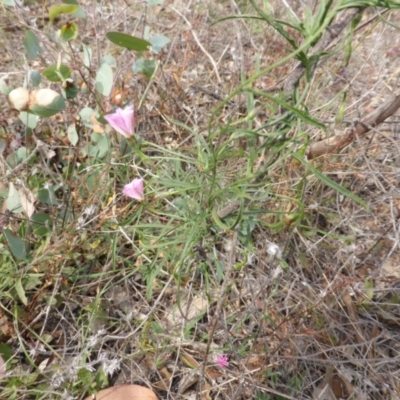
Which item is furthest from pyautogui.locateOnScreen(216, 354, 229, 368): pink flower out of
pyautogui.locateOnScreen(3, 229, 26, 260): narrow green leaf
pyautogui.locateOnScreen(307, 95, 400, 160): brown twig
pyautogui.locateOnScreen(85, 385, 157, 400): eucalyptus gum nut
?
pyautogui.locateOnScreen(307, 95, 400, 160): brown twig

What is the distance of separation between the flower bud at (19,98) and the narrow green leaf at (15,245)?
0.32 m

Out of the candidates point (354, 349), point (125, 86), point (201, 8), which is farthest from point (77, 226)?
point (201, 8)

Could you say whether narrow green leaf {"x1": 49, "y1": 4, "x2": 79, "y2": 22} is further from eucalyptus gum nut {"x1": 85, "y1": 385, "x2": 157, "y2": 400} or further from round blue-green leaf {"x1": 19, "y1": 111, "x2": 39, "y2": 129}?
eucalyptus gum nut {"x1": 85, "y1": 385, "x2": 157, "y2": 400}

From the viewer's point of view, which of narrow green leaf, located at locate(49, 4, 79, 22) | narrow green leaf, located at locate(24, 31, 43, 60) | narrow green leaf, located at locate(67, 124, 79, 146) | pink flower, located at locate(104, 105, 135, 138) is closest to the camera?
pink flower, located at locate(104, 105, 135, 138)

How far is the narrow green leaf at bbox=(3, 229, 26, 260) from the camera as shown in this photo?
1.21m

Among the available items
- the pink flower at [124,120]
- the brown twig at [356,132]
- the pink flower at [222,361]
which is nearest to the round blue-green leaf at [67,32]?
the pink flower at [124,120]

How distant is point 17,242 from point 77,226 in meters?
0.16

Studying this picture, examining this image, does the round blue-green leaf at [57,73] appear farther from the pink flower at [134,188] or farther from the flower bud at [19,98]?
the pink flower at [134,188]

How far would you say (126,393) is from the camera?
1.21 meters

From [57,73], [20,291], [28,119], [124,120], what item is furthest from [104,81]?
[20,291]

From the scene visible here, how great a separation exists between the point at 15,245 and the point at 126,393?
1.56 ft

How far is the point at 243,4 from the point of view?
7.71ft

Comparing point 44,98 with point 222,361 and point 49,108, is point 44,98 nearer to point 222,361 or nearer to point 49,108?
point 49,108

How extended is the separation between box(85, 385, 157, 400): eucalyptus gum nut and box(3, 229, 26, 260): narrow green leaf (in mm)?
409
